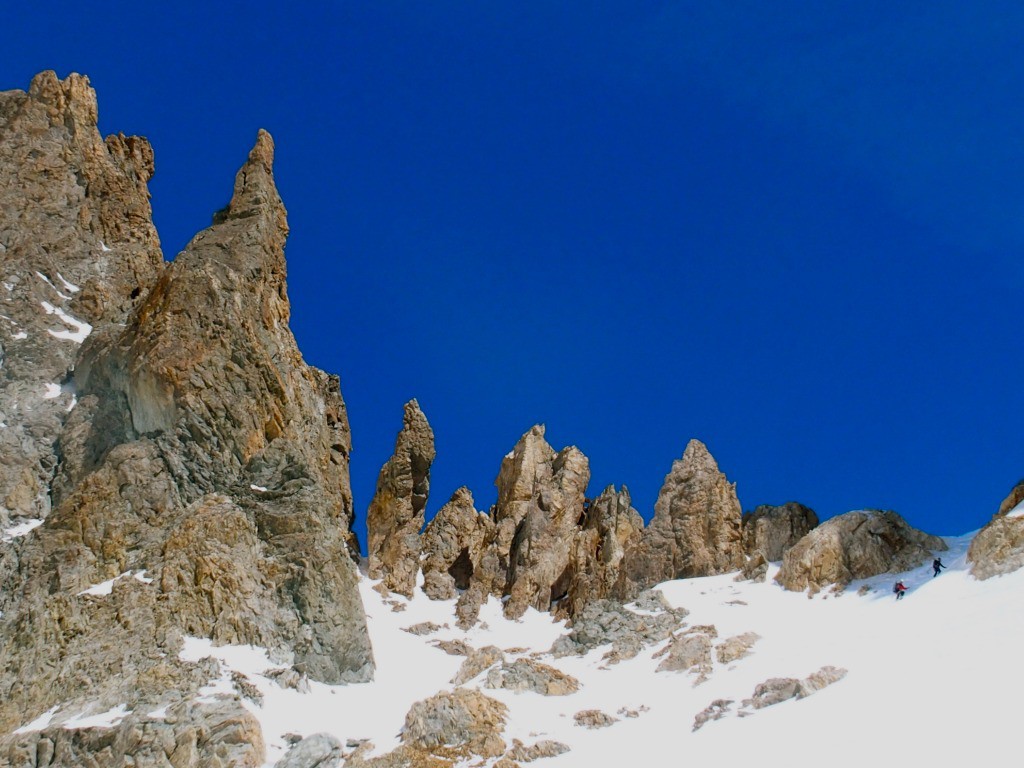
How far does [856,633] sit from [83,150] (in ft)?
200

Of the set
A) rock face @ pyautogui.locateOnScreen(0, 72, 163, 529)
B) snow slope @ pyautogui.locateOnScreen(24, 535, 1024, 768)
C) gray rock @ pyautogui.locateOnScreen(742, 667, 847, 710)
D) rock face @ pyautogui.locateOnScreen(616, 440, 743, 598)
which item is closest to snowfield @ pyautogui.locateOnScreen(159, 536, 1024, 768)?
snow slope @ pyautogui.locateOnScreen(24, 535, 1024, 768)

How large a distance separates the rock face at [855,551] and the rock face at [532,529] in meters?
17.4

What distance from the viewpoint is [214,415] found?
4628 cm

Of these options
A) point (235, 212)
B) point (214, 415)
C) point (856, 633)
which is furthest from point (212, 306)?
point (856, 633)

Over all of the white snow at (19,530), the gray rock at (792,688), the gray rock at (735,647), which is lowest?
the gray rock at (792,688)

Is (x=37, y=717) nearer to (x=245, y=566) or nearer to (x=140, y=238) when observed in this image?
(x=245, y=566)

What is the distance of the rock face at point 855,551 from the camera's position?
4572cm

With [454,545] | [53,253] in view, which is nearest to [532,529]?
[454,545]

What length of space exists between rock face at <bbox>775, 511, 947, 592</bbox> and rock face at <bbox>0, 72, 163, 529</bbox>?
40.8 metres

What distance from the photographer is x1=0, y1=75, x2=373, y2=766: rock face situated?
35656 mm

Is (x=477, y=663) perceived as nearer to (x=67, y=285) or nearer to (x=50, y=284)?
(x=67, y=285)

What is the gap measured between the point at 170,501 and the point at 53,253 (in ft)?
83.0

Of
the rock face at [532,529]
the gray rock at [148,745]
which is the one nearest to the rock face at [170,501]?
the gray rock at [148,745]

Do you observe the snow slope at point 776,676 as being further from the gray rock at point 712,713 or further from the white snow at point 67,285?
the white snow at point 67,285
